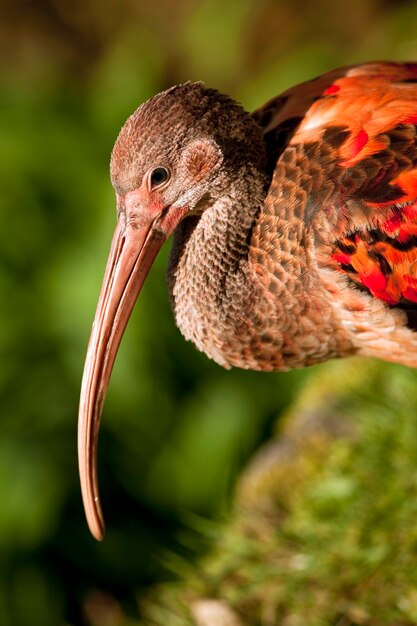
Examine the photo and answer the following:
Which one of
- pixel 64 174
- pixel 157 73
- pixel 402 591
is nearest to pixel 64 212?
pixel 64 174

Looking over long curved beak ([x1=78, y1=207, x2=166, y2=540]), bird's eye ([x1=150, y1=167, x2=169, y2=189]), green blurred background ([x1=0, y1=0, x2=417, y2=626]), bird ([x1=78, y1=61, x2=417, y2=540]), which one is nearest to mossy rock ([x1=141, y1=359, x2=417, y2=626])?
green blurred background ([x1=0, y1=0, x2=417, y2=626])

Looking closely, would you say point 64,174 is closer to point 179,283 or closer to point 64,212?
point 64,212

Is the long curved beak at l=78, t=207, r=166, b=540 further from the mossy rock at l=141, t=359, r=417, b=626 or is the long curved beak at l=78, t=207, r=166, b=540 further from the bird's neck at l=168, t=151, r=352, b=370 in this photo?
the mossy rock at l=141, t=359, r=417, b=626

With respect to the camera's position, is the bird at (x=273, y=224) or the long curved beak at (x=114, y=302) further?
Answer: the long curved beak at (x=114, y=302)

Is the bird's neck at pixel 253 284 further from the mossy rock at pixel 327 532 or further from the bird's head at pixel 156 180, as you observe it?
the mossy rock at pixel 327 532

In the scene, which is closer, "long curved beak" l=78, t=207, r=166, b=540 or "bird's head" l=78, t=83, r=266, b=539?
"bird's head" l=78, t=83, r=266, b=539

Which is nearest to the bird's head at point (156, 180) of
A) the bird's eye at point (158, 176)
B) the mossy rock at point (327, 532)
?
the bird's eye at point (158, 176)

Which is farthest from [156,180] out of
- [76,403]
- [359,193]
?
[76,403]
